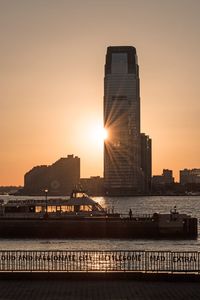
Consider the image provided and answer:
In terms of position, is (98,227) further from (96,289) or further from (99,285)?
(96,289)

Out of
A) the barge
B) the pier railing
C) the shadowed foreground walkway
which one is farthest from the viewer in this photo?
the barge

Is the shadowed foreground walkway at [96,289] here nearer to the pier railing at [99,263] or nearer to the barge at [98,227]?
the pier railing at [99,263]

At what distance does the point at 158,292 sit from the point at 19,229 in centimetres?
6112

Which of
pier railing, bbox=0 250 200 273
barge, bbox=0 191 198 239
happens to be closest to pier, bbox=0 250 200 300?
pier railing, bbox=0 250 200 273

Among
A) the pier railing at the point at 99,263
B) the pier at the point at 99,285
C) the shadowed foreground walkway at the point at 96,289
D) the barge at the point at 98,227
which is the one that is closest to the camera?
the shadowed foreground walkway at the point at 96,289

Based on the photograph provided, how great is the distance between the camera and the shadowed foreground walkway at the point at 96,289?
2645cm

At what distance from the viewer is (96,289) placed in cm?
2795

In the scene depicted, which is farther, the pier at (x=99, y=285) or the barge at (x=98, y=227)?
the barge at (x=98, y=227)

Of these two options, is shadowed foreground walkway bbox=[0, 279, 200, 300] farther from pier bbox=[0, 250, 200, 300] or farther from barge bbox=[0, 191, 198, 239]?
barge bbox=[0, 191, 198, 239]

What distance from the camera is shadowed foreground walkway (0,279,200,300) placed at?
26453 mm

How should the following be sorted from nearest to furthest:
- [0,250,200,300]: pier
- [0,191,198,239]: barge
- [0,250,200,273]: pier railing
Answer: [0,250,200,300]: pier
[0,250,200,273]: pier railing
[0,191,198,239]: barge

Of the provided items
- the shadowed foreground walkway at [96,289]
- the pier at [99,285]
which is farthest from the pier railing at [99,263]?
the shadowed foreground walkway at [96,289]

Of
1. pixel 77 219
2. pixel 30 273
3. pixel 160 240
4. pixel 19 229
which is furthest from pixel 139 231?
pixel 30 273

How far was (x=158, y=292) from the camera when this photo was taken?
27359mm
